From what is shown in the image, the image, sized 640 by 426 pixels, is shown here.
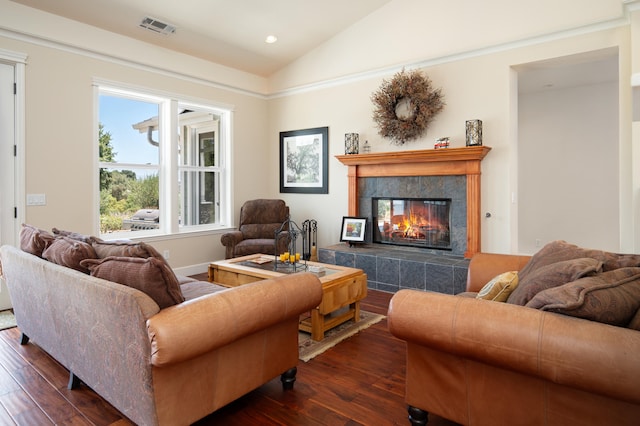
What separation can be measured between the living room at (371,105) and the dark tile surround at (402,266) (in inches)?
25.0

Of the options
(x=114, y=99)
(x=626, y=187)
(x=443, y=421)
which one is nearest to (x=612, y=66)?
(x=626, y=187)

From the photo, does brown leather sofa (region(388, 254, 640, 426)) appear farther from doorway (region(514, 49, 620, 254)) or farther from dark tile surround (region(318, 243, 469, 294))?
doorway (region(514, 49, 620, 254))

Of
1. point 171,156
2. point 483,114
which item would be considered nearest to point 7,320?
point 171,156

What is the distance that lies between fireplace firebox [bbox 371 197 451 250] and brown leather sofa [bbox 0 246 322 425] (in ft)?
9.38

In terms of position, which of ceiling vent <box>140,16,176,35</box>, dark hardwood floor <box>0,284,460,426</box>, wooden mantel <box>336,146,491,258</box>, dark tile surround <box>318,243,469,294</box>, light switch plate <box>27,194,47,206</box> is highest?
ceiling vent <box>140,16,176,35</box>

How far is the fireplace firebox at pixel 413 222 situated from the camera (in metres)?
4.75

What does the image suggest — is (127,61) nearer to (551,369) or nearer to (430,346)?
(430,346)

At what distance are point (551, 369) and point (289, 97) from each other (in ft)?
18.3

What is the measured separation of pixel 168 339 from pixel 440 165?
3846 mm

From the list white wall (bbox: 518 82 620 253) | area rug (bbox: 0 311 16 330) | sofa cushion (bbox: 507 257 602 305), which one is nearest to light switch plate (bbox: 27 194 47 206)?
area rug (bbox: 0 311 16 330)

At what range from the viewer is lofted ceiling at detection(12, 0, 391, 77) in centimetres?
418

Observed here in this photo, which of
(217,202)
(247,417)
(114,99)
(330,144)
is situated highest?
(114,99)

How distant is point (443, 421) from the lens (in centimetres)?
202

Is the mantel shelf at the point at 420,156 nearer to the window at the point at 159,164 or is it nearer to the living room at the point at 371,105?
the living room at the point at 371,105
